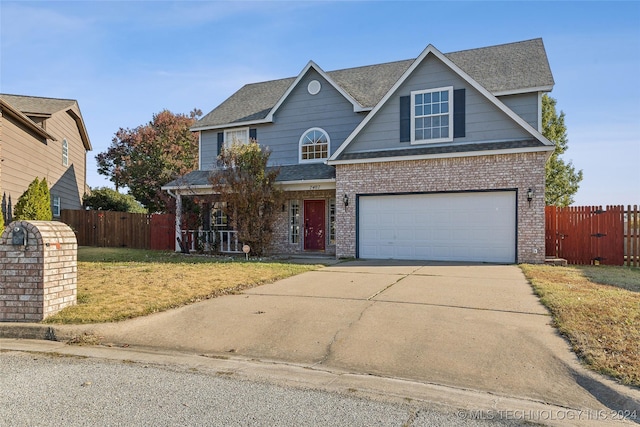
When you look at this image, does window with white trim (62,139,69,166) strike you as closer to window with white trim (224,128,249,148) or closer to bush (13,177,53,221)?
bush (13,177,53,221)

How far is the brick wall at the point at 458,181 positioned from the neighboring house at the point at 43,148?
1243 cm

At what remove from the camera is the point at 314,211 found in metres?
17.9

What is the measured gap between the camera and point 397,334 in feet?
19.1

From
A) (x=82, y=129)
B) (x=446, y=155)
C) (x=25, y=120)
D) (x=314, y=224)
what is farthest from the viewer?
(x=82, y=129)

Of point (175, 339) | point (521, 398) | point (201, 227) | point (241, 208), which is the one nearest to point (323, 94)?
point (241, 208)

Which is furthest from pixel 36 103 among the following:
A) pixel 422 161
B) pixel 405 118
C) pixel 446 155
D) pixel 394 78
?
pixel 446 155

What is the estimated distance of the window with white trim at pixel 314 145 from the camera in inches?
706

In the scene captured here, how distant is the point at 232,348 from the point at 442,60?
12.2 m

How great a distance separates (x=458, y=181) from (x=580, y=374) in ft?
33.0

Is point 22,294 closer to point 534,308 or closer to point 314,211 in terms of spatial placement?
point 534,308

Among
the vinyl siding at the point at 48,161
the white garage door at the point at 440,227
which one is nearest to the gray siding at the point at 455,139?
the white garage door at the point at 440,227

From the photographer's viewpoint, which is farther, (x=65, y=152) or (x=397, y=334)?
(x=65, y=152)

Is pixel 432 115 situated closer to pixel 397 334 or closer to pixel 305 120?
pixel 305 120

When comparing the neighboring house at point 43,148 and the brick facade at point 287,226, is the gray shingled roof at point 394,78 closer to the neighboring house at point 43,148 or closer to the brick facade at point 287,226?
the brick facade at point 287,226
